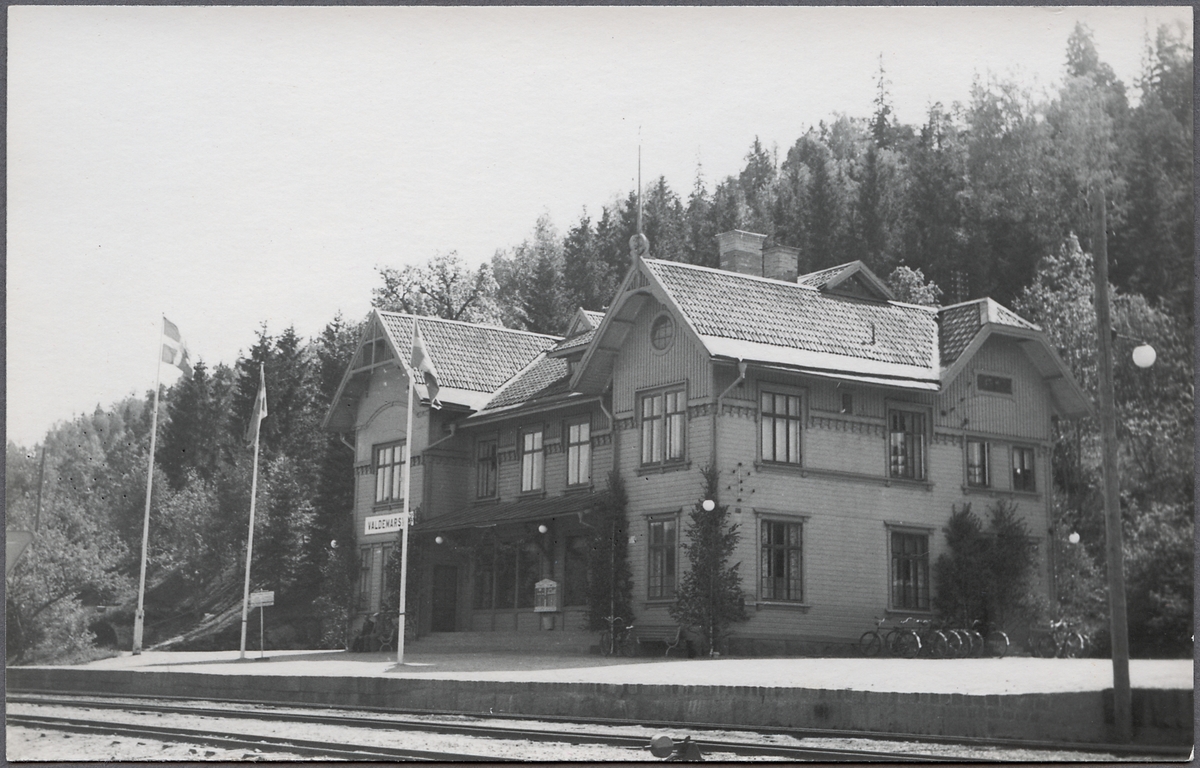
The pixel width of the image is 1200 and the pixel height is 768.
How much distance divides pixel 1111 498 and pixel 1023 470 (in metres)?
18.7

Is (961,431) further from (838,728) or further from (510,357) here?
(838,728)

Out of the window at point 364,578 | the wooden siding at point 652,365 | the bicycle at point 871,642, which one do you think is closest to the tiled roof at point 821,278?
the wooden siding at point 652,365

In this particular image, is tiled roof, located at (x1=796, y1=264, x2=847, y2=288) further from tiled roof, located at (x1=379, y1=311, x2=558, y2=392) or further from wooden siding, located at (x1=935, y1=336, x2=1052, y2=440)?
tiled roof, located at (x1=379, y1=311, x2=558, y2=392)

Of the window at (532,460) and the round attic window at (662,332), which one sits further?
the window at (532,460)

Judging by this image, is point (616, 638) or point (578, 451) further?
point (578, 451)

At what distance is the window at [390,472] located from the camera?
3688cm

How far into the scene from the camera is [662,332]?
28703mm

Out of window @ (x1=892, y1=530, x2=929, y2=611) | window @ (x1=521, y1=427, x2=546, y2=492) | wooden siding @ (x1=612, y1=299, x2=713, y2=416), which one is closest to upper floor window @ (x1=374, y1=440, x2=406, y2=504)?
window @ (x1=521, y1=427, x2=546, y2=492)

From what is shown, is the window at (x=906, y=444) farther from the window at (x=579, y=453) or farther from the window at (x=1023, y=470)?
the window at (x=579, y=453)

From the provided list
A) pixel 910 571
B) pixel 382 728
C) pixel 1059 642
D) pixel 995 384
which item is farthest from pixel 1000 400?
pixel 382 728

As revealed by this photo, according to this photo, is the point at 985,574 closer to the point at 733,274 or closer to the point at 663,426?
the point at 663,426

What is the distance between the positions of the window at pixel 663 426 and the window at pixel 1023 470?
27.4 feet

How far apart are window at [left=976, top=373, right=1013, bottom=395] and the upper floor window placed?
15.3 m

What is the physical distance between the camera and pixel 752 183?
123ft
